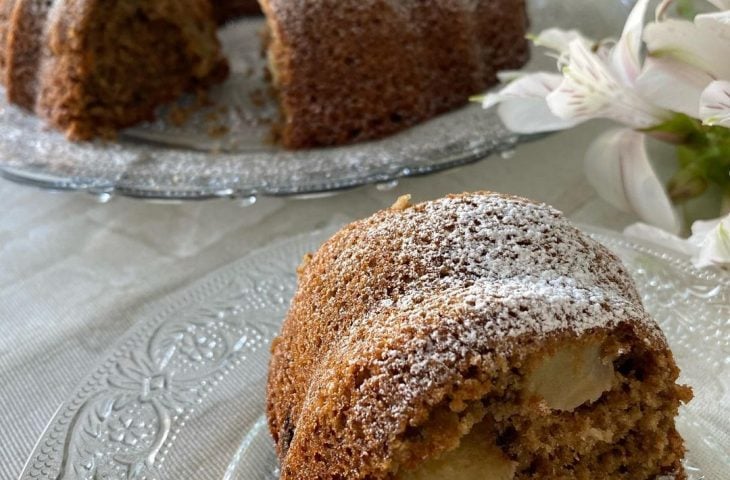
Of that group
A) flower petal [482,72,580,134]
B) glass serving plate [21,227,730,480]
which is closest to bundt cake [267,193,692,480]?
glass serving plate [21,227,730,480]

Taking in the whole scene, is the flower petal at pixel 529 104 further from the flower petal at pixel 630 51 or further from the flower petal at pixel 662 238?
the flower petal at pixel 662 238

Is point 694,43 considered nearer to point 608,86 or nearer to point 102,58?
point 608,86

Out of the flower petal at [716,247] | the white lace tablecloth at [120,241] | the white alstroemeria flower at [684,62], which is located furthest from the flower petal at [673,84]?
the white lace tablecloth at [120,241]

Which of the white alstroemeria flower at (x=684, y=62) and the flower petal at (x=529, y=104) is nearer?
the white alstroemeria flower at (x=684, y=62)

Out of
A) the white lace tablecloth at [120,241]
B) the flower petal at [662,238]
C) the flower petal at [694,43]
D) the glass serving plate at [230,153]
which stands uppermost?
the flower petal at [694,43]

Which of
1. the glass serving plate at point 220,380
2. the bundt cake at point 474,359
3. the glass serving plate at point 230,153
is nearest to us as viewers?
the bundt cake at point 474,359

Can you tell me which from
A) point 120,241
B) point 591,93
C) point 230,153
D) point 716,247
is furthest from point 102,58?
point 716,247

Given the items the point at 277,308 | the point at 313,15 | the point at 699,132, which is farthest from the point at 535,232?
the point at 313,15

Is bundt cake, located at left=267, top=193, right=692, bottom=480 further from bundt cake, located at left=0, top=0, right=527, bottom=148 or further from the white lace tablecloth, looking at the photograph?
bundt cake, located at left=0, top=0, right=527, bottom=148
